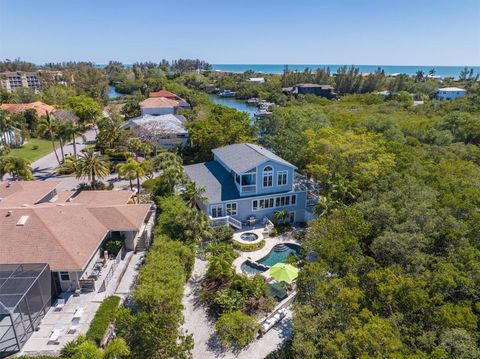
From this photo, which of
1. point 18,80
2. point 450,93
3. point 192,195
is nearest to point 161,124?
Result: point 192,195

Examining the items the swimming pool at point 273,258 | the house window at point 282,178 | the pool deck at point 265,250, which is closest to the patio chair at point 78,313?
the pool deck at point 265,250

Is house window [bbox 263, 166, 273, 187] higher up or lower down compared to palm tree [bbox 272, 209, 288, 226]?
higher up

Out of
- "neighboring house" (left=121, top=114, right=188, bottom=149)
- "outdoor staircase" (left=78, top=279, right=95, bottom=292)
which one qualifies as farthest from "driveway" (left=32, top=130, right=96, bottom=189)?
"outdoor staircase" (left=78, top=279, right=95, bottom=292)

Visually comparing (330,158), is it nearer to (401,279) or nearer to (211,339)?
(401,279)

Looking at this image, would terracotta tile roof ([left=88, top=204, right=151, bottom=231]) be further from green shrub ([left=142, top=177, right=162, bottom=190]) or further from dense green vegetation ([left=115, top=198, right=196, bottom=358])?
green shrub ([left=142, top=177, right=162, bottom=190])

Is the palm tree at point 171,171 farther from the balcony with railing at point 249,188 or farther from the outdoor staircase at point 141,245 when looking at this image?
the outdoor staircase at point 141,245

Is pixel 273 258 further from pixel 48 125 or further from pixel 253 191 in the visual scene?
pixel 48 125

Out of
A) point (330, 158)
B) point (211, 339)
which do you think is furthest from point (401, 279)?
point (330, 158)

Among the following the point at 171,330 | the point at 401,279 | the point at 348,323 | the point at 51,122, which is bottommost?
the point at 171,330
